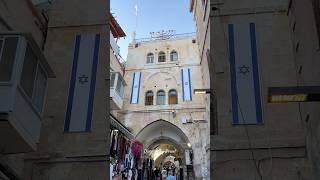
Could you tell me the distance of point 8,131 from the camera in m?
5.36

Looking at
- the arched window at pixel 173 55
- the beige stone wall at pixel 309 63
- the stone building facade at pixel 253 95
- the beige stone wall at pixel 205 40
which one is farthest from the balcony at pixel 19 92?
the arched window at pixel 173 55

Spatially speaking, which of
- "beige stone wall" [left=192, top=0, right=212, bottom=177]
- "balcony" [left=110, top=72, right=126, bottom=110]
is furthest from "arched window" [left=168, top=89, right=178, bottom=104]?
"beige stone wall" [left=192, top=0, right=212, bottom=177]

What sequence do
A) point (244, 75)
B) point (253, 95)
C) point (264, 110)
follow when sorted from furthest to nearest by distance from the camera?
point (244, 75) < point (253, 95) < point (264, 110)

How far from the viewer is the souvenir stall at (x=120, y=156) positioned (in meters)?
12.2

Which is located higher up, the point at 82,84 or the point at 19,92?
the point at 82,84

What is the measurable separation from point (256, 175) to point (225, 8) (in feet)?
11.9

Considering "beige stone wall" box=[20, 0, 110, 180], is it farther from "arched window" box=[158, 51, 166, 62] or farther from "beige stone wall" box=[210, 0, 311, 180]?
"arched window" box=[158, 51, 166, 62]

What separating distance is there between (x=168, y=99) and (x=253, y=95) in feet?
37.7

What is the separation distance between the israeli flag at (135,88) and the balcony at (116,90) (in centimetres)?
104

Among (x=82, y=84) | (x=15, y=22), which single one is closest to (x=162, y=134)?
(x=82, y=84)

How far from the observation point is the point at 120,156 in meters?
12.9

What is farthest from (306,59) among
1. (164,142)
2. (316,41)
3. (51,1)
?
(164,142)

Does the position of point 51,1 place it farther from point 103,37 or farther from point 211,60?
point 211,60

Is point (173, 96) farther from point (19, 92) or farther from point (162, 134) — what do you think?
point (19, 92)
